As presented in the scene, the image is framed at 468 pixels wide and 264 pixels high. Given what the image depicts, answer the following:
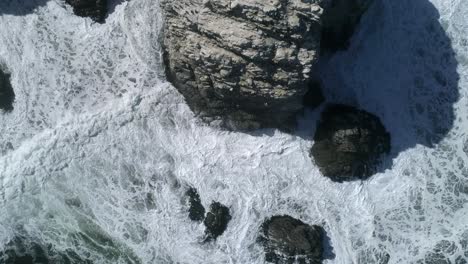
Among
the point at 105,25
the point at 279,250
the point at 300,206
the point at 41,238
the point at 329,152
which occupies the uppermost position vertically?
the point at 105,25

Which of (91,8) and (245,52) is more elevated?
(245,52)

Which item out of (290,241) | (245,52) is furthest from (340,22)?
(290,241)

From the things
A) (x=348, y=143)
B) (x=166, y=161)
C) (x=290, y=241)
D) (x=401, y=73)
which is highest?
(x=401, y=73)

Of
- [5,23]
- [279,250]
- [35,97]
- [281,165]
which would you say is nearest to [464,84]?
[281,165]

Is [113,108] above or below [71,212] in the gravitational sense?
above

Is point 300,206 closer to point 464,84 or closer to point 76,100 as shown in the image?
point 464,84

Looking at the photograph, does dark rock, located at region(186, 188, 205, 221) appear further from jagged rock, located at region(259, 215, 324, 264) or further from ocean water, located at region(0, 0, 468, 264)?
jagged rock, located at region(259, 215, 324, 264)

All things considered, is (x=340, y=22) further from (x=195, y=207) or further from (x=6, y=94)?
(x=6, y=94)

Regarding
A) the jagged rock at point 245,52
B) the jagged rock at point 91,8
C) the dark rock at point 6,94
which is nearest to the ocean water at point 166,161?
the dark rock at point 6,94
